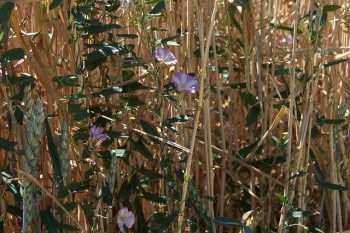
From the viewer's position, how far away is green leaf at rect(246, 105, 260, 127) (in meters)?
1.41

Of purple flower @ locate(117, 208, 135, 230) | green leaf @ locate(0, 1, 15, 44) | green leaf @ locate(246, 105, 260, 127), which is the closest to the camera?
green leaf @ locate(0, 1, 15, 44)

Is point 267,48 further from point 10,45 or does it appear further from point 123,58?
point 10,45

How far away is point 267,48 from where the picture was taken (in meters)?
1.52

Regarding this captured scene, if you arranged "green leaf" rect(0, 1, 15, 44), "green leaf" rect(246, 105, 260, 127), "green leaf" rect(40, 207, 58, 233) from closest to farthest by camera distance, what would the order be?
"green leaf" rect(0, 1, 15, 44) < "green leaf" rect(40, 207, 58, 233) < "green leaf" rect(246, 105, 260, 127)

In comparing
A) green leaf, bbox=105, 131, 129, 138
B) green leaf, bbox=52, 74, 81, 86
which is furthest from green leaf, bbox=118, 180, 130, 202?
green leaf, bbox=52, 74, 81, 86

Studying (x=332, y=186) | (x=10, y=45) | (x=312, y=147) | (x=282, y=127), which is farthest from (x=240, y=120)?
(x=10, y=45)

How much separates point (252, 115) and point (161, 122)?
0.97 ft

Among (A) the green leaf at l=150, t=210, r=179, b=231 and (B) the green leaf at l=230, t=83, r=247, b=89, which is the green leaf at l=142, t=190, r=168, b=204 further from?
(B) the green leaf at l=230, t=83, r=247, b=89

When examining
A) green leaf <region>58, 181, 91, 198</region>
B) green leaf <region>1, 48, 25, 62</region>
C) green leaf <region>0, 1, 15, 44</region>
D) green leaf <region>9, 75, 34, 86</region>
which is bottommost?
green leaf <region>58, 181, 91, 198</region>

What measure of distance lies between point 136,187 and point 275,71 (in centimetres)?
36

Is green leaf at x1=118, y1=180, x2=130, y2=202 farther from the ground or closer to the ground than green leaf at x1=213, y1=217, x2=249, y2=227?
farther from the ground

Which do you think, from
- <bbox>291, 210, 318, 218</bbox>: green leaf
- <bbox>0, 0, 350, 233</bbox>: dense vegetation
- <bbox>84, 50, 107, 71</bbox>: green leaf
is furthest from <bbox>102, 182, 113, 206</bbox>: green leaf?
<bbox>291, 210, 318, 218</bbox>: green leaf

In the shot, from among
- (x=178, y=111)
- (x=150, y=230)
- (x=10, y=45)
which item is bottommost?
(x=150, y=230)

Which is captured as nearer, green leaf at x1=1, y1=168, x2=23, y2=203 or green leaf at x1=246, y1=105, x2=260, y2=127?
green leaf at x1=1, y1=168, x2=23, y2=203
